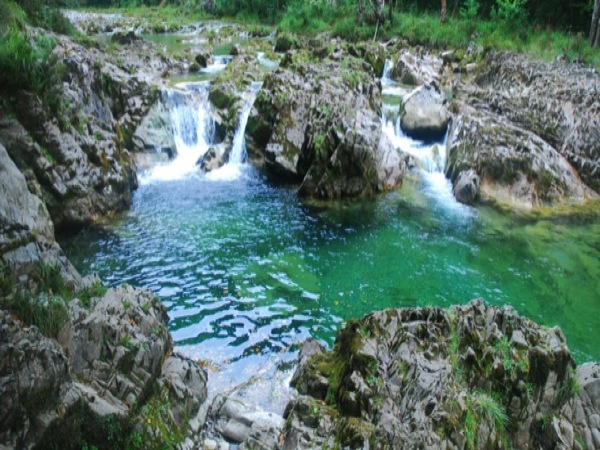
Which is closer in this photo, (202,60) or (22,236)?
(22,236)

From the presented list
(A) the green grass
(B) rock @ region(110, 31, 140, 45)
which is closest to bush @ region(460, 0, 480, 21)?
(A) the green grass

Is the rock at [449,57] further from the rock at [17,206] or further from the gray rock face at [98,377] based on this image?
the rock at [17,206]

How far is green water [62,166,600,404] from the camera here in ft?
35.6

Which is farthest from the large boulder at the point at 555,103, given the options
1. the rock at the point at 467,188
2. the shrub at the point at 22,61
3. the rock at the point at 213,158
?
the shrub at the point at 22,61

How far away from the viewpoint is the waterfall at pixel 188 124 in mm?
→ 20047

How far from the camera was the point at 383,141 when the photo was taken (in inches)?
712

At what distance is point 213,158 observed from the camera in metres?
19.1

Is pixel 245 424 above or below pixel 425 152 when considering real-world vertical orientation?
below

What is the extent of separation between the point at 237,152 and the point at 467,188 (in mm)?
9105

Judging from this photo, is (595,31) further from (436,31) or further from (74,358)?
(74,358)

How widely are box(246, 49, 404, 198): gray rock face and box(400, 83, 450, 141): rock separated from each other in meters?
1.36

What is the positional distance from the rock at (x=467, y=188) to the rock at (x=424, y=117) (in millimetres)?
3715

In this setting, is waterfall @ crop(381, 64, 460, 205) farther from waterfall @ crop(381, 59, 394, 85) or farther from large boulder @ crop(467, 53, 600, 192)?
waterfall @ crop(381, 59, 394, 85)

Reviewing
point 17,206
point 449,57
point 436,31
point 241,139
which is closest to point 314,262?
point 17,206
